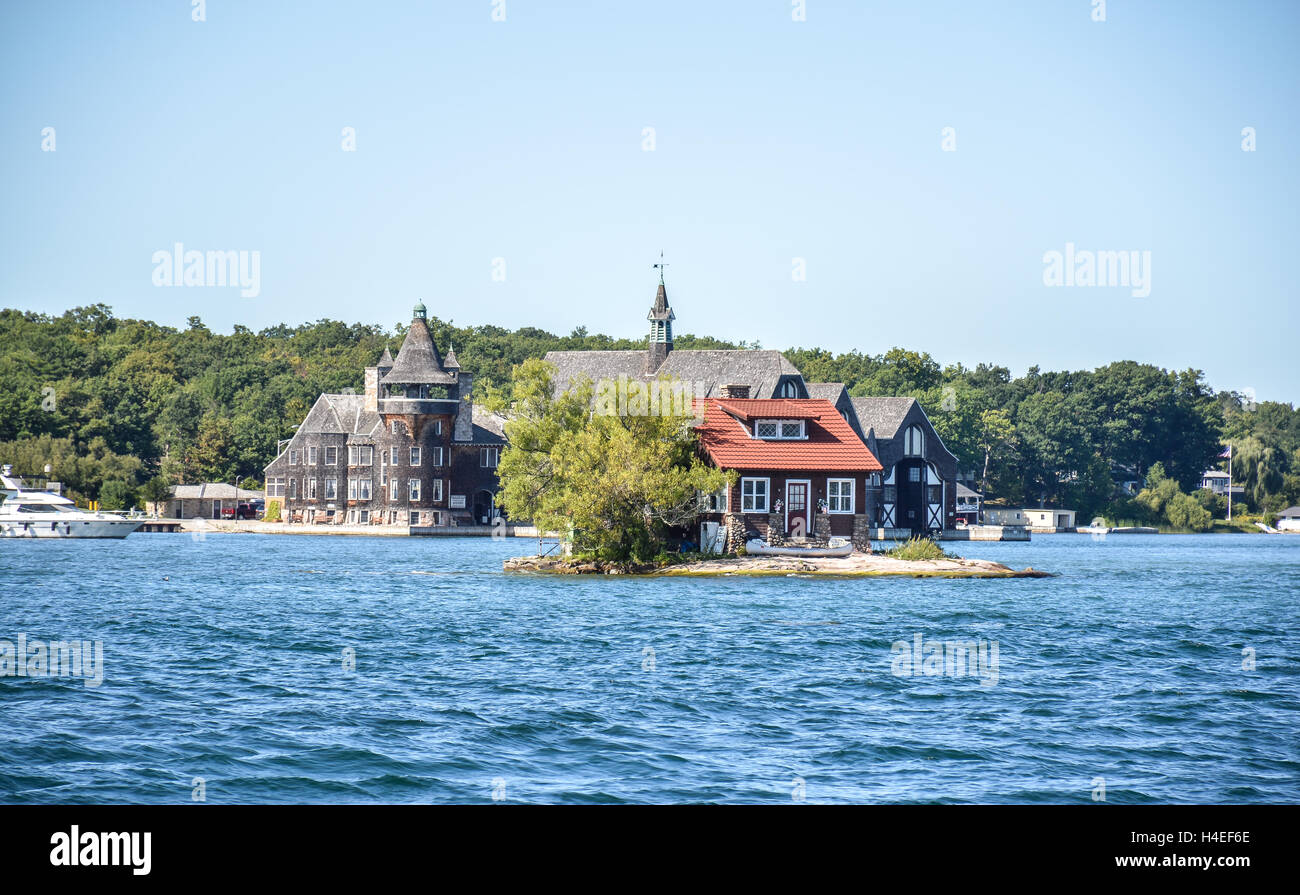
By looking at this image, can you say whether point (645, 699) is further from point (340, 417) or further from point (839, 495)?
point (340, 417)

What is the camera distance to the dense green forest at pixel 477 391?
118 m

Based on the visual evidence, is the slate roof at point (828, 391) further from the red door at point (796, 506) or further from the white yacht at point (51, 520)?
the white yacht at point (51, 520)

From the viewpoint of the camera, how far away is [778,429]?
5719 centimetres

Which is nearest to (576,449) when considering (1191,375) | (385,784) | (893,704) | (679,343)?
(893,704)

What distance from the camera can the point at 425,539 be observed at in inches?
3890

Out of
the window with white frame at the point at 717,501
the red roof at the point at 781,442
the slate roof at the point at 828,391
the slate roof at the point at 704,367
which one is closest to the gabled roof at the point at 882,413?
the slate roof at the point at 828,391

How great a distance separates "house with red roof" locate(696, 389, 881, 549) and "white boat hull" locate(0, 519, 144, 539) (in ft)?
175

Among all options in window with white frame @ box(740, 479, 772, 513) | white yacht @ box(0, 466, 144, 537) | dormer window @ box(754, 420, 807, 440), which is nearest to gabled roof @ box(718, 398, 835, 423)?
dormer window @ box(754, 420, 807, 440)

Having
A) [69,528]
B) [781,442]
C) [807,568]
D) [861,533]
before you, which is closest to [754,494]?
[781,442]

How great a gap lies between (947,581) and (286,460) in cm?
7550

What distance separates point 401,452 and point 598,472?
56683mm

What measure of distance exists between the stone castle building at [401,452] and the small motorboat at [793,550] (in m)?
54.2

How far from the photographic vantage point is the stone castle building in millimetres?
104256

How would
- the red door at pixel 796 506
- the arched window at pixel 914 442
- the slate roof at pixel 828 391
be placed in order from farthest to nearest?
the arched window at pixel 914 442 < the slate roof at pixel 828 391 < the red door at pixel 796 506
